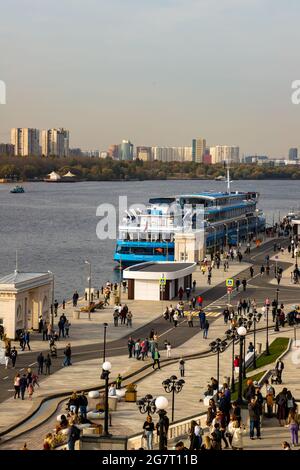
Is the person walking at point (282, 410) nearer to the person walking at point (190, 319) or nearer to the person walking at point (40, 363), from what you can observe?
the person walking at point (40, 363)

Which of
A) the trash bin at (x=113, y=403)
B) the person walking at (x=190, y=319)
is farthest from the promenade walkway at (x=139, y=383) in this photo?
the person walking at (x=190, y=319)

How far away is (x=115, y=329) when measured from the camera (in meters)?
37.2

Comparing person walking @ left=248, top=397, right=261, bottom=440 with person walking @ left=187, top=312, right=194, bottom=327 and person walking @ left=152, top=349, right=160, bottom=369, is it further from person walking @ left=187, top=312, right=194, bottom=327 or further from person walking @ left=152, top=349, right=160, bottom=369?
person walking @ left=187, top=312, right=194, bottom=327

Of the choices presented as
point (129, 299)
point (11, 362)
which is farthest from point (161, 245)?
point (11, 362)

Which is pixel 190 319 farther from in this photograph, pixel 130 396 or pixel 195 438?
pixel 195 438

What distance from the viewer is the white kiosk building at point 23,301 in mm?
33438

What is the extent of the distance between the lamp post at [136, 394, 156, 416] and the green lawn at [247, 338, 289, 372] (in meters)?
5.91

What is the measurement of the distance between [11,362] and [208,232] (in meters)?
43.3

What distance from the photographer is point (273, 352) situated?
30781mm

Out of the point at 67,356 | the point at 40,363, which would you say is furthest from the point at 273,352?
the point at 40,363

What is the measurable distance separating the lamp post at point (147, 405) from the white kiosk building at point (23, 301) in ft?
37.2

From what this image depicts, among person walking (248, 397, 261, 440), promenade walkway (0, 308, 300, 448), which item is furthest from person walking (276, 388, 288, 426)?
person walking (248, 397, 261, 440)

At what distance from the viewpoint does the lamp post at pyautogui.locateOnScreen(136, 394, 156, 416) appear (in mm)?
21062

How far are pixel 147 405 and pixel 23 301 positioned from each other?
13.9m
